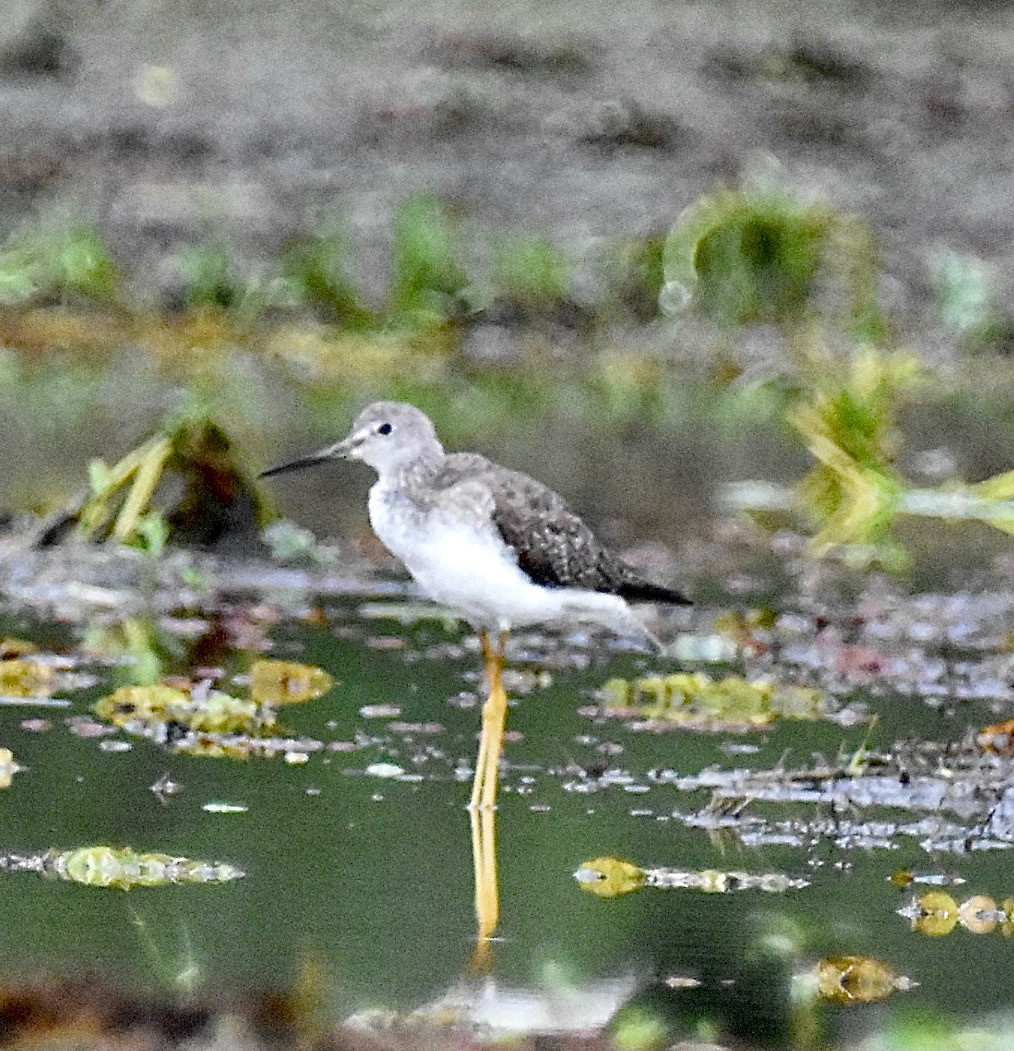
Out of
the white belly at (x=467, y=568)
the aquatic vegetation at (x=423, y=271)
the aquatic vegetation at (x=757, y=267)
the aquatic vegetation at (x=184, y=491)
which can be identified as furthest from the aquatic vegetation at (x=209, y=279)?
the white belly at (x=467, y=568)

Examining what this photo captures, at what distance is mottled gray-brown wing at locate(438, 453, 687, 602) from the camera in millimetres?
7367

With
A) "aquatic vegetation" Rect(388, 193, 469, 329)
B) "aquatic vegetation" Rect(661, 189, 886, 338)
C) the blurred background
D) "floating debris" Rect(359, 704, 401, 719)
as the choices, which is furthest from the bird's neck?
"aquatic vegetation" Rect(661, 189, 886, 338)

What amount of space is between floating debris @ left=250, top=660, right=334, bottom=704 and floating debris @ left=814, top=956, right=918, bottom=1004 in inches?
118

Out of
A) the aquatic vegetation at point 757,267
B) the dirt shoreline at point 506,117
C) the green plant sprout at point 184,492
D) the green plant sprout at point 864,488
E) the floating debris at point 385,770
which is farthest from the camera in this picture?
the dirt shoreline at point 506,117

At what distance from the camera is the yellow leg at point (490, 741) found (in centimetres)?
690

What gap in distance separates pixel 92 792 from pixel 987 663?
334cm

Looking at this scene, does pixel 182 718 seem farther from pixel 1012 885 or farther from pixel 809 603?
pixel 809 603

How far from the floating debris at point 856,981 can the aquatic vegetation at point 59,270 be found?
592 inches

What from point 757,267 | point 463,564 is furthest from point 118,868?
point 757,267

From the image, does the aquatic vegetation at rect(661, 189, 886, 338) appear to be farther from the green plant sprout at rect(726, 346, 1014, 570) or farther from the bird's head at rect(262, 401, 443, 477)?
the bird's head at rect(262, 401, 443, 477)

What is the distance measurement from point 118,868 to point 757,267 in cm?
1465

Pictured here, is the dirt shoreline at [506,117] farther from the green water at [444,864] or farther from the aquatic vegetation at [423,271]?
the green water at [444,864]

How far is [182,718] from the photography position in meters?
7.70

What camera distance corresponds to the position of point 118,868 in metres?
6.10
